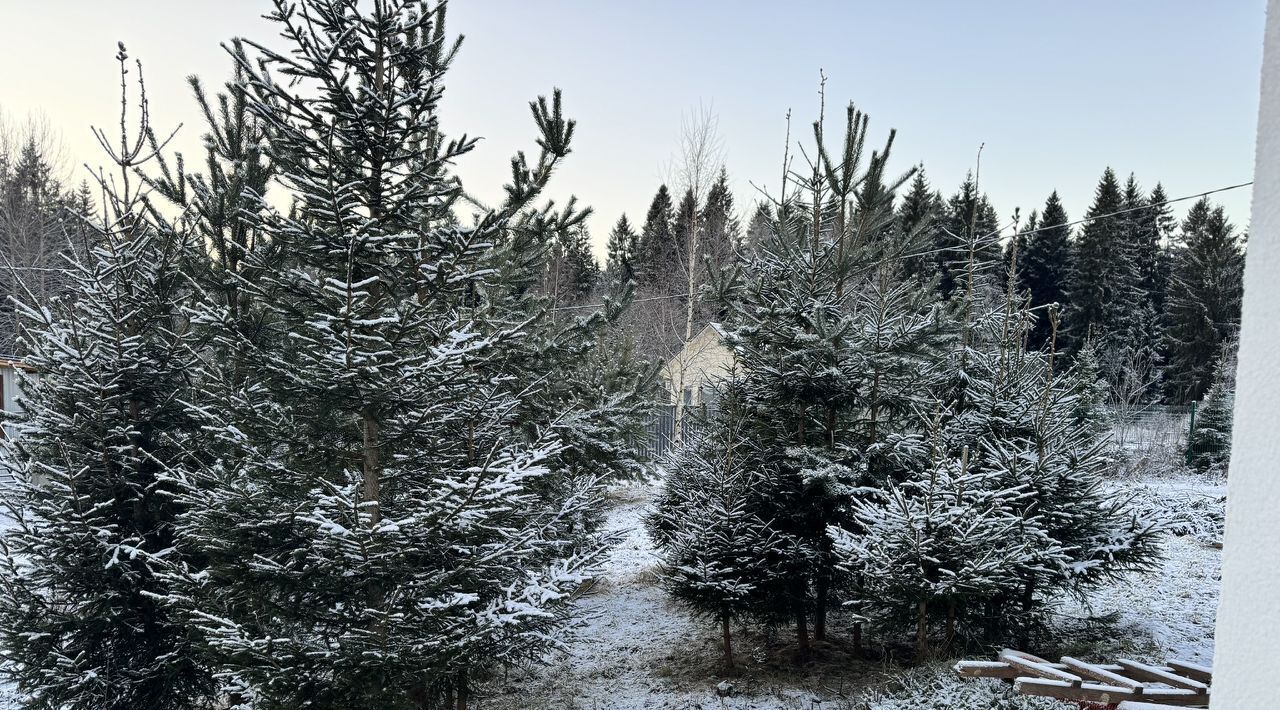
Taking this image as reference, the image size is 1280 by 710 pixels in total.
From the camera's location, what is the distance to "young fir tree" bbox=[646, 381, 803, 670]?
20.0ft

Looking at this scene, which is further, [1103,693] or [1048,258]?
[1048,258]

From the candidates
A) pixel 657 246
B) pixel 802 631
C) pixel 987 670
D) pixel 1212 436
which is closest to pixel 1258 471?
pixel 987 670

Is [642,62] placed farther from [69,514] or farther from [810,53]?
[69,514]

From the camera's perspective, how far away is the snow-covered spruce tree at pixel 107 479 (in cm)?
486

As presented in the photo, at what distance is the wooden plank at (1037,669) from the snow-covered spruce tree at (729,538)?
1.88 m

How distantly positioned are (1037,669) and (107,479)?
6.93 meters

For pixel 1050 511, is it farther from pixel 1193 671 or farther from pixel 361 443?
pixel 361 443

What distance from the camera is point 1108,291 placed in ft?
105

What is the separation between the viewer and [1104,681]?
4.37 meters

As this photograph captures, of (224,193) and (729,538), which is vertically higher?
(224,193)

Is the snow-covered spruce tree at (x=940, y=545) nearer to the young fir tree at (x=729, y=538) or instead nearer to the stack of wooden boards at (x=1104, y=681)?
the stack of wooden boards at (x=1104, y=681)

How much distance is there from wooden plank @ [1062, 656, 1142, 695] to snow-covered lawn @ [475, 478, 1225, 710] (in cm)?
52

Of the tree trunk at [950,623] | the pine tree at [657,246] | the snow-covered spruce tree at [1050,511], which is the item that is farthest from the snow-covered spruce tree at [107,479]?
the pine tree at [657,246]

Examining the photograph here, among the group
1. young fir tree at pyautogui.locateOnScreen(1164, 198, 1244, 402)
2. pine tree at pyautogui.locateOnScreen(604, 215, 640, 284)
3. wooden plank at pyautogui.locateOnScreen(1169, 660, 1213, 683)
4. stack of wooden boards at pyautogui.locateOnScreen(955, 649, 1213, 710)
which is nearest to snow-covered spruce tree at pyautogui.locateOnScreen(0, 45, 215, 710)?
stack of wooden boards at pyautogui.locateOnScreen(955, 649, 1213, 710)
